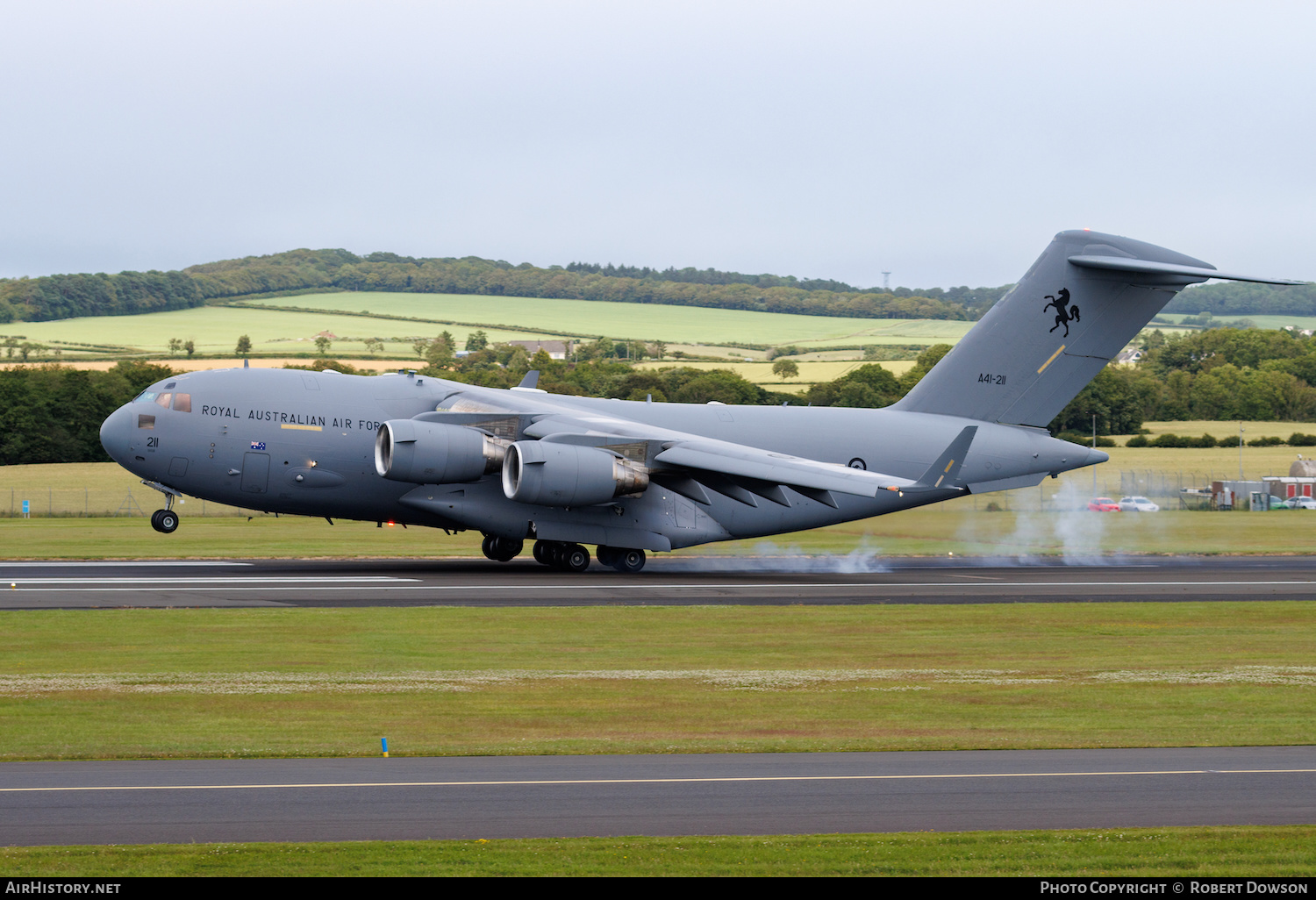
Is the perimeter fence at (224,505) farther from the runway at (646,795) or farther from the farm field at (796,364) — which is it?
the runway at (646,795)

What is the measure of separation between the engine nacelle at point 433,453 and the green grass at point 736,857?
19.0m

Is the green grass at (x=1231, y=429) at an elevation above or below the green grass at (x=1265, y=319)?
below

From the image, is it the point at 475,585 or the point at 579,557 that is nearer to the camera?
the point at 475,585

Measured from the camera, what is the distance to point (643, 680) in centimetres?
1555

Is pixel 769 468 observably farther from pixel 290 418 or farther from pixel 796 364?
pixel 796 364

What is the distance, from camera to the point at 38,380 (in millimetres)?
74062

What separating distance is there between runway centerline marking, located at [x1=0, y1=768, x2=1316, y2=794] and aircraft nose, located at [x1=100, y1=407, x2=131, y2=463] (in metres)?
19.2

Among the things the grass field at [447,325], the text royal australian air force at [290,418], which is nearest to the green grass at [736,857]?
the text royal australian air force at [290,418]

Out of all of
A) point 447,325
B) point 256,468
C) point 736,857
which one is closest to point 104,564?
point 256,468

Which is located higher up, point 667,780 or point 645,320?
point 645,320

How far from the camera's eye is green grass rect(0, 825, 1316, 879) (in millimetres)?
7699

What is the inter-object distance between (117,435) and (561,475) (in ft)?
31.1

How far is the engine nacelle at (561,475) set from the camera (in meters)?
26.8

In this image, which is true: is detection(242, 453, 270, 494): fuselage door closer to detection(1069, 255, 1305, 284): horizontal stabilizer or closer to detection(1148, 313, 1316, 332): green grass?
detection(1069, 255, 1305, 284): horizontal stabilizer
